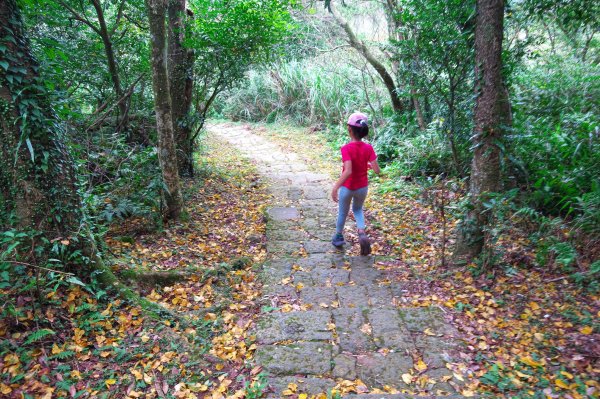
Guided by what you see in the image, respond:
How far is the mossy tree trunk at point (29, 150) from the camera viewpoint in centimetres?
283

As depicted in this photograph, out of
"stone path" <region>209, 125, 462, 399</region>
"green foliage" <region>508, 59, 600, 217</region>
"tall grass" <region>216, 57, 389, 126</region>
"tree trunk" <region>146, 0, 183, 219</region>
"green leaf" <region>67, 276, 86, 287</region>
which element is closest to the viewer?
"stone path" <region>209, 125, 462, 399</region>

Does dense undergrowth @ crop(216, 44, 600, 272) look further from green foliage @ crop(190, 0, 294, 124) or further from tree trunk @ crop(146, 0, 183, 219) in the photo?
tree trunk @ crop(146, 0, 183, 219)

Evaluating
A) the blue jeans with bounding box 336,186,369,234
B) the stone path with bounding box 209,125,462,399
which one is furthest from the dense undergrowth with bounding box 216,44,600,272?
the stone path with bounding box 209,125,462,399

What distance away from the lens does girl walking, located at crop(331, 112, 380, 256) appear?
4141 mm

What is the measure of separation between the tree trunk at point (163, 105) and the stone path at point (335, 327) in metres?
1.29

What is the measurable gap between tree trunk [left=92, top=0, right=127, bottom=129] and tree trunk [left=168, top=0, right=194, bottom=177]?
0.75m

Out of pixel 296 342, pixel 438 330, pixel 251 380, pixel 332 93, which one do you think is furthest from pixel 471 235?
pixel 332 93

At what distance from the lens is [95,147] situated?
496 cm

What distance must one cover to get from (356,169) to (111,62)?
4030 mm

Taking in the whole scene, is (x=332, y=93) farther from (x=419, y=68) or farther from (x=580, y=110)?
(x=580, y=110)

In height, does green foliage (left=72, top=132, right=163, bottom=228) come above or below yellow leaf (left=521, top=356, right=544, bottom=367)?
above

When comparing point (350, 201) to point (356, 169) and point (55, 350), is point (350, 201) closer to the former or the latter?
point (356, 169)

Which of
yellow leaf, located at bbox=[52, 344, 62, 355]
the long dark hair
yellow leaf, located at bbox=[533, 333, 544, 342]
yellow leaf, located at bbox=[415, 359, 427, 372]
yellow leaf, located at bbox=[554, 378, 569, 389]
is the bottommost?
yellow leaf, located at bbox=[52, 344, 62, 355]

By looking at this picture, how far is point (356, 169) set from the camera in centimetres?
428
